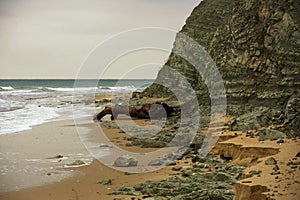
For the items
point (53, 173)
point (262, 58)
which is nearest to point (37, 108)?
point (262, 58)

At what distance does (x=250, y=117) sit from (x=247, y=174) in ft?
19.4

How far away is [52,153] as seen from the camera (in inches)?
516

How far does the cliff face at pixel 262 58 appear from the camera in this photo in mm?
15059

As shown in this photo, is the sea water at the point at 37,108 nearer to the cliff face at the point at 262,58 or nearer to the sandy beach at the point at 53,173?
the sandy beach at the point at 53,173

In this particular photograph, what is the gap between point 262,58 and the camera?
16797mm


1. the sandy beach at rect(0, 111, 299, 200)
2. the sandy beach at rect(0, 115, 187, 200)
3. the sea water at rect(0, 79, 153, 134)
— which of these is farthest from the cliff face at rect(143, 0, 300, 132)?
the sea water at rect(0, 79, 153, 134)

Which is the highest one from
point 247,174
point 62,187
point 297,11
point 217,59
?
point 297,11

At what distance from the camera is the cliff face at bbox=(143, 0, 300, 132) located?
49.4 feet

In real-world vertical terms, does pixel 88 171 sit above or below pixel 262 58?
below

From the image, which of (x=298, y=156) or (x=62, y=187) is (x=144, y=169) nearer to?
(x=62, y=187)

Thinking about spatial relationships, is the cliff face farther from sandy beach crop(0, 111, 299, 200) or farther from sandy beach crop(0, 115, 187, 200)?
sandy beach crop(0, 115, 187, 200)

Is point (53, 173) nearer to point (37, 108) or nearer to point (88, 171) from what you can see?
point (88, 171)

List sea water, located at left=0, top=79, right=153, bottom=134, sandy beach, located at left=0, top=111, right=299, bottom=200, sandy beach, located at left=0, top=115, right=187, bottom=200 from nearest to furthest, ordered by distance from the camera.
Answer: sandy beach, located at left=0, top=111, right=299, bottom=200
sandy beach, located at left=0, top=115, right=187, bottom=200
sea water, located at left=0, top=79, right=153, bottom=134

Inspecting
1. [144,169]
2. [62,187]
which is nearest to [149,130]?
[144,169]
